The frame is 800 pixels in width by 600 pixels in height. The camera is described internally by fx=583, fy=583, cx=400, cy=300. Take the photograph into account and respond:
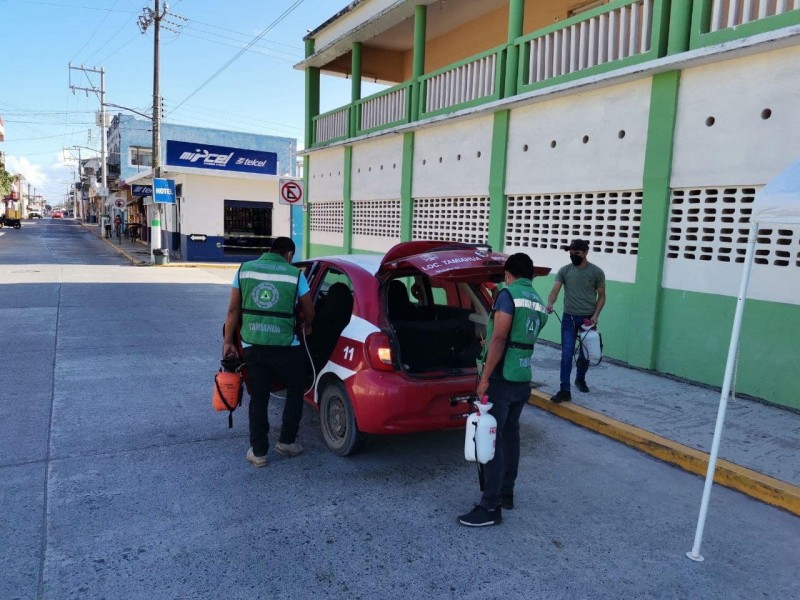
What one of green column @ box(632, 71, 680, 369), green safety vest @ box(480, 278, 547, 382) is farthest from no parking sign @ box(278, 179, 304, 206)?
green safety vest @ box(480, 278, 547, 382)

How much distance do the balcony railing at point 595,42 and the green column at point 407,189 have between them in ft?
11.5

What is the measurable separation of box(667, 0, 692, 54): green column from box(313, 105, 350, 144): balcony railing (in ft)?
32.3

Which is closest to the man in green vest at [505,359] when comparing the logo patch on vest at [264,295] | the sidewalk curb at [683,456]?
the logo patch on vest at [264,295]

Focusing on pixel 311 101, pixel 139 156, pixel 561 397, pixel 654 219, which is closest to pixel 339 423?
pixel 561 397

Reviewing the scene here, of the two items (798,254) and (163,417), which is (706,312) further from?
(163,417)

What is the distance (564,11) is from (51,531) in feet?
38.9

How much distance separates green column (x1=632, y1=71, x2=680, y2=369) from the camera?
7.02 meters

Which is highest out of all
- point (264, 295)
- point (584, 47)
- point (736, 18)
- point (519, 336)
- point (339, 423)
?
point (584, 47)

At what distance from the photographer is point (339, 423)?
471 cm

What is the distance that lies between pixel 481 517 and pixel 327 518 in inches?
38.1

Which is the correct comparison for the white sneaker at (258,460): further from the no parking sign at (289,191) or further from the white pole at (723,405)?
the no parking sign at (289,191)

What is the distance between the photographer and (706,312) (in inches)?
264

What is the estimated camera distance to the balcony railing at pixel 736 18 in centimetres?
594

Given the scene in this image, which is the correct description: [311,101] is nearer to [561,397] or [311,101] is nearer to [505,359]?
[561,397]
